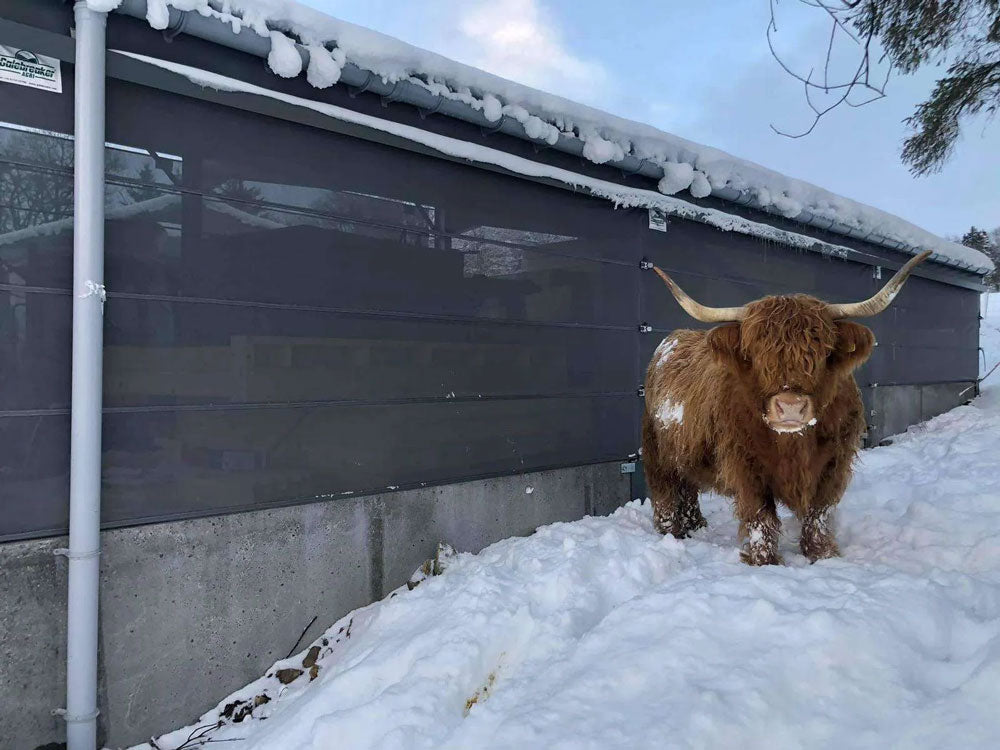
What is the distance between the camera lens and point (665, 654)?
80.9 inches

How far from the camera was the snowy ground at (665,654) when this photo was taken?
5.67 feet

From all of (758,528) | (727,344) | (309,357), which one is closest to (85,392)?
(309,357)

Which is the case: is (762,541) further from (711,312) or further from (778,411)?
(711,312)

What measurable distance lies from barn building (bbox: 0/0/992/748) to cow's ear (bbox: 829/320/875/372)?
2.06 metres

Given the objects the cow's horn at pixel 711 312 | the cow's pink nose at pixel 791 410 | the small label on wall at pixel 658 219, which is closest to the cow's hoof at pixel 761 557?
the cow's pink nose at pixel 791 410

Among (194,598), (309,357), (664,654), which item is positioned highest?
(309,357)

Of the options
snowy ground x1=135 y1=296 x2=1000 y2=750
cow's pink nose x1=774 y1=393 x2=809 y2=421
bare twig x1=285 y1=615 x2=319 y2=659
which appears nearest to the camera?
snowy ground x1=135 y1=296 x2=1000 y2=750

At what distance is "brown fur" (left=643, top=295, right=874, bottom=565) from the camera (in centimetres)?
284

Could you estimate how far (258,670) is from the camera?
9.98 feet

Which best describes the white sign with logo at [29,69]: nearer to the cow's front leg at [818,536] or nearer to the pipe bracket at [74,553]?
the pipe bracket at [74,553]

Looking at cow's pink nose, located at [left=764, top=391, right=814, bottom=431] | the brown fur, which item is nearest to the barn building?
the brown fur

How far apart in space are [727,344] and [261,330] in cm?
238

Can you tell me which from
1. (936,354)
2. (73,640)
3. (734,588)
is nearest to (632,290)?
(734,588)

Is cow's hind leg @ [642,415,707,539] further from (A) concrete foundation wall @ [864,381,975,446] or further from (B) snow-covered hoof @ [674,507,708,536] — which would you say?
(A) concrete foundation wall @ [864,381,975,446]
